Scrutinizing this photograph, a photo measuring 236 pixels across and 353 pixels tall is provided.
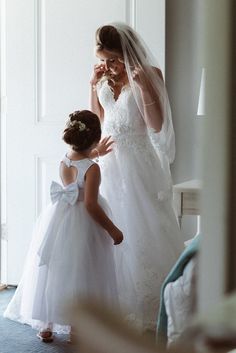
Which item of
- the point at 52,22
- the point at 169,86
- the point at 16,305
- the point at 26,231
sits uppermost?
the point at 52,22

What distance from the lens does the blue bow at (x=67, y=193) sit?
2.30 m

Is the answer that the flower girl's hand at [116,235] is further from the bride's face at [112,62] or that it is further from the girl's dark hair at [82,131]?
the bride's face at [112,62]

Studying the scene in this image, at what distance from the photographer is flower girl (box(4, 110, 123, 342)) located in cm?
227

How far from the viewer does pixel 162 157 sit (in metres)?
2.60

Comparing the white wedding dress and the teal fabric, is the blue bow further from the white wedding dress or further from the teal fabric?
the teal fabric

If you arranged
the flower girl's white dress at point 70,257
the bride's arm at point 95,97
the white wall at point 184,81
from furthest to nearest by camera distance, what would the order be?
the white wall at point 184,81 → the bride's arm at point 95,97 → the flower girl's white dress at point 70,257

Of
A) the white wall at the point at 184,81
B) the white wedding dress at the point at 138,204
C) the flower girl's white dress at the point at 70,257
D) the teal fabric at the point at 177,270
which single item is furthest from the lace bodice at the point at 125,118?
the teal fabric at the point at 177,270

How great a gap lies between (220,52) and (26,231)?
8.17ft

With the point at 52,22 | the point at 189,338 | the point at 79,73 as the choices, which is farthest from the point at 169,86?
the point at 189,338

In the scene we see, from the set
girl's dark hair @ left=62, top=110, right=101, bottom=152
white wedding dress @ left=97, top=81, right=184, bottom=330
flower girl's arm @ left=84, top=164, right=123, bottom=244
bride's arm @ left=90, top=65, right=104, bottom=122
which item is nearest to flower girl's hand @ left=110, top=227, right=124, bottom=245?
flower girl's arm @ left=84, top=164, right=123, bottom=244

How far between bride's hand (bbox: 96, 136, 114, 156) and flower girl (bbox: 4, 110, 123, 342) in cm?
14

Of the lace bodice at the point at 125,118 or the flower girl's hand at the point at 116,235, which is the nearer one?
the flower girl's hand at the point at 116,235

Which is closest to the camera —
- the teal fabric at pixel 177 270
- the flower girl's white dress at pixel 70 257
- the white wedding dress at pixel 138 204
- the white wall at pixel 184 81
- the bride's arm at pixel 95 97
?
the teal fabric at pixel 177 270

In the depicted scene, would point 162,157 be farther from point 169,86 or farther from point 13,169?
point 13,169
